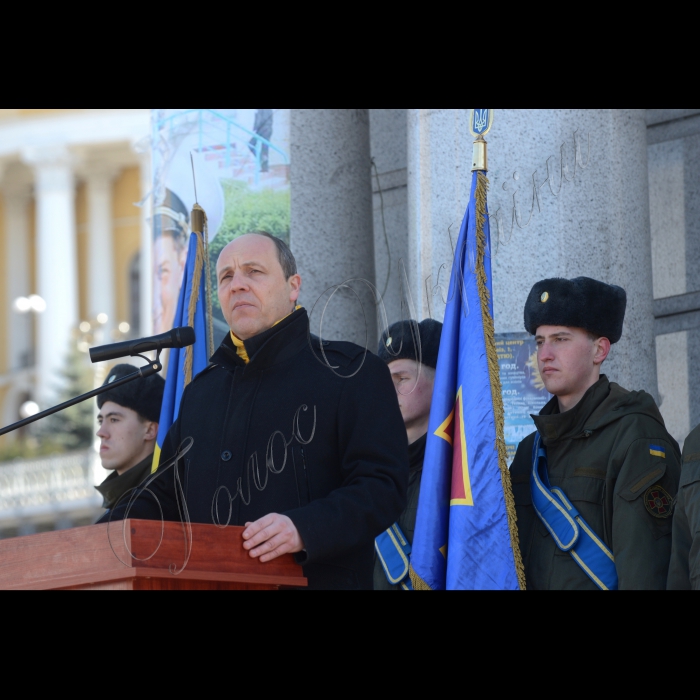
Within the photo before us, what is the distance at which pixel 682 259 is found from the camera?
6109mm

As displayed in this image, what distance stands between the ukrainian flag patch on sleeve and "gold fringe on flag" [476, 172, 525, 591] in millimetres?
471

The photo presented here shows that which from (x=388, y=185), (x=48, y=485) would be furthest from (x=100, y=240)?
(x=388, y=185)

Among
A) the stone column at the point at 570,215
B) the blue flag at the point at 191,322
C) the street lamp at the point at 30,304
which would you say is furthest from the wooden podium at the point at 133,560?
the street lamp at the point at 30,304

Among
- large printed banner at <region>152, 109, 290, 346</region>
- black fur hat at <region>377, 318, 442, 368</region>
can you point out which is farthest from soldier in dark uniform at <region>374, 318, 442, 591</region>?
large printed banner at <region>152, 109, 290, 346</region>

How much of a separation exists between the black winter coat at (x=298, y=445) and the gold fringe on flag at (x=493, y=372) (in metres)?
0.74

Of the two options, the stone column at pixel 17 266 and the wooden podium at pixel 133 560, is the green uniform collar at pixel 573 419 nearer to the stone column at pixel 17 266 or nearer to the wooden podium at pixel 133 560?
the wooden podium at pixel 133 560

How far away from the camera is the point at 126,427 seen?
202 inches

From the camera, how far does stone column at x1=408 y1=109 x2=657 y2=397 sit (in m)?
5.44

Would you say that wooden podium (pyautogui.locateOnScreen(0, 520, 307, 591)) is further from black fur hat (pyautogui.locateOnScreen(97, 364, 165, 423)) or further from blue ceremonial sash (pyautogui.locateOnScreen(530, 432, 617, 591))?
black fur hat (pyautogui.locateOnScreen(97, 364, 165, 423))

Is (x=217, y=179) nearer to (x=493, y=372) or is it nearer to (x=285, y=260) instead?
(x=493, y=372)

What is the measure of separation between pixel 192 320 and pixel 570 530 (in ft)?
6.23

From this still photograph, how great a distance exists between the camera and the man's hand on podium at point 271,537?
10.0 ft

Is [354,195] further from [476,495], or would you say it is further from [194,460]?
[194,460]

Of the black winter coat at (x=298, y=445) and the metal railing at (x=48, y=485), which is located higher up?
the black winter coat at (x=298, y=445)
